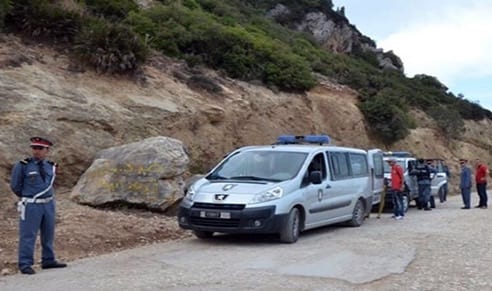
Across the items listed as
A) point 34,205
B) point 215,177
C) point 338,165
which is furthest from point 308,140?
point 34,205

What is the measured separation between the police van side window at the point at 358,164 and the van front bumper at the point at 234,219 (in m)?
3.89

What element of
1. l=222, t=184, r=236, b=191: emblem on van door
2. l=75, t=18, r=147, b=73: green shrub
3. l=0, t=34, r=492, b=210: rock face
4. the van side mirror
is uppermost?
l=75, t=18, r=147, b=73: green shrub

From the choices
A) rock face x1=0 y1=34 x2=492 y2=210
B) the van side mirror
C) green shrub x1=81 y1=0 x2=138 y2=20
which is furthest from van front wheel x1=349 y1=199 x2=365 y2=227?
green shrub x1=81 y1=0 x2=138 y2=20

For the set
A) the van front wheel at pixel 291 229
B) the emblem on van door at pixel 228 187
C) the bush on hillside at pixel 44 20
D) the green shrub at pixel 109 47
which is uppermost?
the bush on hillside at pixel 44 20

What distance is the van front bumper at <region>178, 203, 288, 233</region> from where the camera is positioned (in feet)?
33.6

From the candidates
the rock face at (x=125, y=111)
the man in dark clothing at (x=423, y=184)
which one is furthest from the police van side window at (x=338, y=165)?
the man in dark clothing at (x=423, y=184)

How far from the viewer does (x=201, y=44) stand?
72.5 feet

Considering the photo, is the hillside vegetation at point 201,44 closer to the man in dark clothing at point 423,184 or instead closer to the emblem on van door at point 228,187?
the man in dark clothing at point 423,184

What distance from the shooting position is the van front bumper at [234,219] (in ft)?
33.6

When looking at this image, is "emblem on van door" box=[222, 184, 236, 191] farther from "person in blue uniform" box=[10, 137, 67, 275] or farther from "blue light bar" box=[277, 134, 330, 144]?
"blue light bar" box=[277, 134, 330, 144]

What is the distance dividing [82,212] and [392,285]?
20.4ft

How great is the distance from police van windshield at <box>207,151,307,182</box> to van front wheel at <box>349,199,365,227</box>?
2.71 m

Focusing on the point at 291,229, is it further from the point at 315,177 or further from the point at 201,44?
the point at 201,44

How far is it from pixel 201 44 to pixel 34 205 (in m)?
14.6
